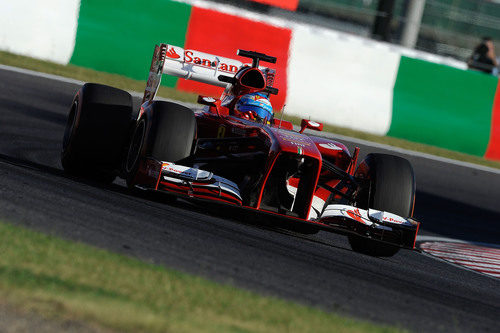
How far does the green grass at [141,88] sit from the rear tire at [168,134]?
6926 mm

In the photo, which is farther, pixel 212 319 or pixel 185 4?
pixel 185 4

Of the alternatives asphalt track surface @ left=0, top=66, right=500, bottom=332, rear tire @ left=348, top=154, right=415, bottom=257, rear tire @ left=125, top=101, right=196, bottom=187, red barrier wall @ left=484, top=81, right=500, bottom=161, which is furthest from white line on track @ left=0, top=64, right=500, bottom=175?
rear tire @ left=125, top=101, right=196, bottom=187

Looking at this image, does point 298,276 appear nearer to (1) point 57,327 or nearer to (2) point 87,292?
(2) point 87,292

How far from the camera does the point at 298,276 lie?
5652mm

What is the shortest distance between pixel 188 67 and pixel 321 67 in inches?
245

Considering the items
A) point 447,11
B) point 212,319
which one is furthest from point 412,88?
point 212,319

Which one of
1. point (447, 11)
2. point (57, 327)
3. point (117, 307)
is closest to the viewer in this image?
point (57, 327)

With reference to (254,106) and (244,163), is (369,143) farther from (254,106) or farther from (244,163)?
(244,163)

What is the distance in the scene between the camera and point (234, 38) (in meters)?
14.9

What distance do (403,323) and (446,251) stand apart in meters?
4.11

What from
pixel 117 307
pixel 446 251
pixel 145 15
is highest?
pixel 145 15

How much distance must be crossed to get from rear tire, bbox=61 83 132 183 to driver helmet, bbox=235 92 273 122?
1015mm

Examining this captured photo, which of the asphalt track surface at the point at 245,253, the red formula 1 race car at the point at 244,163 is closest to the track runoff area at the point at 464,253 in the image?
the asphalt track surface at the point at 245,253

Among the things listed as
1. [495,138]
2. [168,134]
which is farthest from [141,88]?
[168,134]
